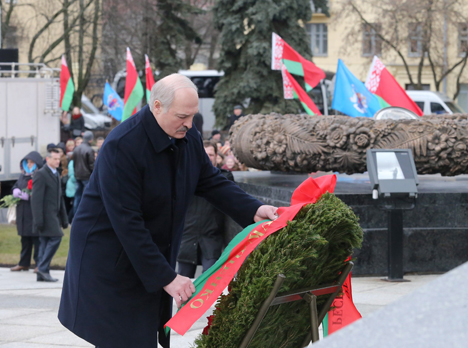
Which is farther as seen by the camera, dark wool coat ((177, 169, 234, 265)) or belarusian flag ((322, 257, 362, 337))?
dark wool coat ((177, 169, 234, 265))

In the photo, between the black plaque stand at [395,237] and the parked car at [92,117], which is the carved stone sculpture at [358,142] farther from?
the parked car at [92,117]

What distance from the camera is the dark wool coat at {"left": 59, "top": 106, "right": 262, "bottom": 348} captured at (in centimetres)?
314

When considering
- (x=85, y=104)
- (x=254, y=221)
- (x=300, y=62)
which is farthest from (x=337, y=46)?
(x=254, y=221)

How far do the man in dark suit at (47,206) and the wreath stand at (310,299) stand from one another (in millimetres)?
6463

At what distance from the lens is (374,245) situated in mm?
8070

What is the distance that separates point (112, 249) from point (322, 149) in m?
5.38

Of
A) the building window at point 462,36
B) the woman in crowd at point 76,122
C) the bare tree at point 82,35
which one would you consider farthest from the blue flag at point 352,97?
the building window at point 462,36

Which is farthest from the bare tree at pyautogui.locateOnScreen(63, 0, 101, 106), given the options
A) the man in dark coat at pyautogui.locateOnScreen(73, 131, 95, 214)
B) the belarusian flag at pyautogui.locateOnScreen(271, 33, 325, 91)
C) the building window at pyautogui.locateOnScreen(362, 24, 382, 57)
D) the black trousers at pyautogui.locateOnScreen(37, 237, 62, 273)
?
the black trousers at pyautogui.locateOnScreen(37, 237, 62, 273)

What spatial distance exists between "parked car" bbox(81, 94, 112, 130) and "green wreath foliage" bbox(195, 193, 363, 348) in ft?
94.8

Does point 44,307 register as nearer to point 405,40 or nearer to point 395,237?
point 395,237

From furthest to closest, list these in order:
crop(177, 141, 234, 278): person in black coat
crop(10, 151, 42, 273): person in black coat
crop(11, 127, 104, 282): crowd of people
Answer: crop(10, 151, 42, 273): person in black coat < crop(11, 127, 104, 282): crowd of people < crop(177, 141, 234, 278): person in black coat

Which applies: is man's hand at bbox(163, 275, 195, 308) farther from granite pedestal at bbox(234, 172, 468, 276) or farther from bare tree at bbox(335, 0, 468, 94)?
bare tree at bbox(335, 0, 468, 94)

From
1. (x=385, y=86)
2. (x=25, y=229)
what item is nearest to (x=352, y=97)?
(x=385, y=86)

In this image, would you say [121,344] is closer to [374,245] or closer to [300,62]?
[374,245]
